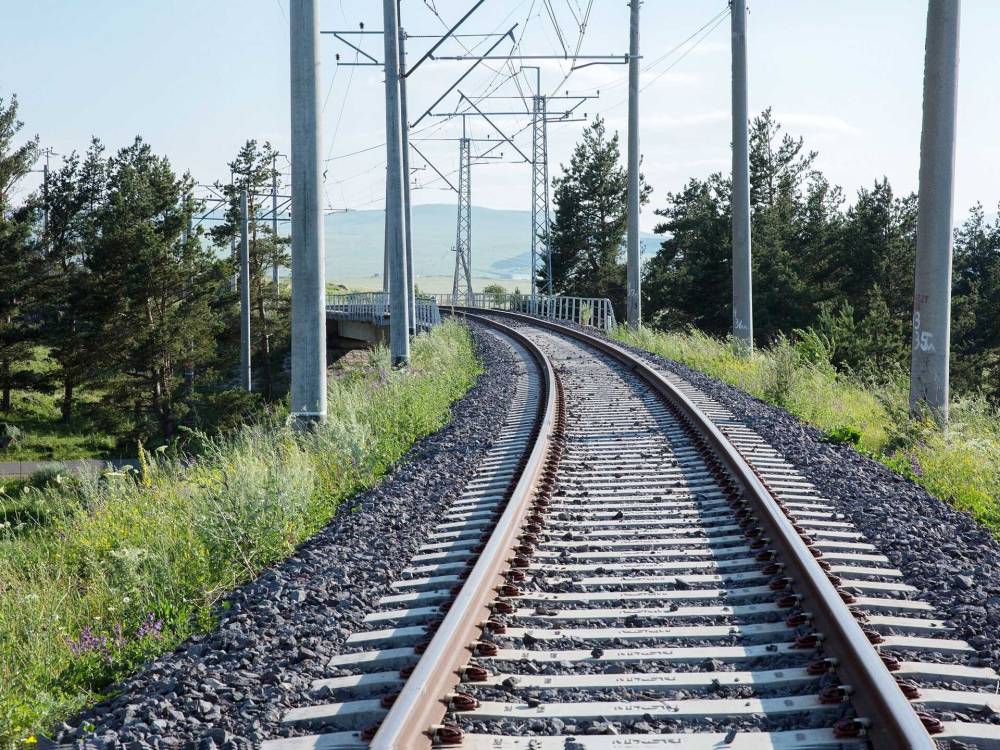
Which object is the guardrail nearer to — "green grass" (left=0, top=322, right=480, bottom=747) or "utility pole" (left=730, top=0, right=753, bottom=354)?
"utility pole" (left=730, top=0, right=753, bottom=354)

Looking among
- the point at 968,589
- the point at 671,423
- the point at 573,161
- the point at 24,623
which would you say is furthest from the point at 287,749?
the point at 573,161

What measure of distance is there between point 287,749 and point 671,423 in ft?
27.1

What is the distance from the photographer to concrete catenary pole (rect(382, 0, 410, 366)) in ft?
63.2

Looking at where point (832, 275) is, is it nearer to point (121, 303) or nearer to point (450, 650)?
point (121, 303)

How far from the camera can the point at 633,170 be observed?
2877 cm

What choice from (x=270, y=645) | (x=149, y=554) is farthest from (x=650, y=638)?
(x=149, y=554)

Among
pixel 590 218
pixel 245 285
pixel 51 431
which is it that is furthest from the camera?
pixel 590 218

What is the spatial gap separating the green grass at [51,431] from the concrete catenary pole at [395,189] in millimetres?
33152

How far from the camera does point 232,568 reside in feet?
20.9

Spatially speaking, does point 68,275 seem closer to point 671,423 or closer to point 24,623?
point 671,423

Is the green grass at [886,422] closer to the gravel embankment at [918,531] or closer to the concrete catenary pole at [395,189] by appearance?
the gravel embankment at [918,531]

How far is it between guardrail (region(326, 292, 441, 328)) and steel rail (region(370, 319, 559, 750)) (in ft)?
Result: 84.6

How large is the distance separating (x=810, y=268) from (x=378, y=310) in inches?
892

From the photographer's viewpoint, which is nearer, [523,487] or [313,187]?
[523,487]
